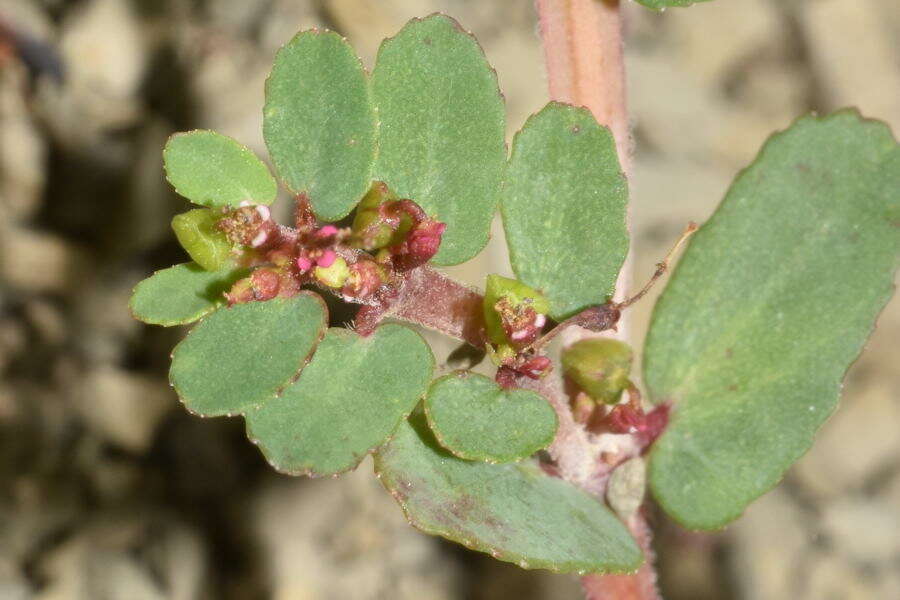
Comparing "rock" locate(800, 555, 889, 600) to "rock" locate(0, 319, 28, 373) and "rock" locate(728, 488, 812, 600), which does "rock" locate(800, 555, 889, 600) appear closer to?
"rock" locate(728, 488, 812, 600)

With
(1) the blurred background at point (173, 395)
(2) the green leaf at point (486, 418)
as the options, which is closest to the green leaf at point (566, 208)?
(2) the green leaf at point (486, 418)

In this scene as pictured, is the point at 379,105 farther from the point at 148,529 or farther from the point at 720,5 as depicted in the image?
the point at 720,5

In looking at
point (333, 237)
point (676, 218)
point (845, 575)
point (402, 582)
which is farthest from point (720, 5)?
point (333, 237)

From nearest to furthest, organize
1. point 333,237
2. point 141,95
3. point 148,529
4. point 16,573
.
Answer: point 333,237 < point 16,573 < point 148,529 < point 141,95

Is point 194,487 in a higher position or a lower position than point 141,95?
lower

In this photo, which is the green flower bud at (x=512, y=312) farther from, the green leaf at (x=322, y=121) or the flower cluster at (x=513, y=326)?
the green leaf at (x=322, y=121)

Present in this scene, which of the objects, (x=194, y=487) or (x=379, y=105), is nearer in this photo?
(x=379, y=105)

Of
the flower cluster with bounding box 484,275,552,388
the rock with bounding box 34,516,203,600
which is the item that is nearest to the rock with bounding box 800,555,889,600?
the rock with bounding box 34,516,203,600
